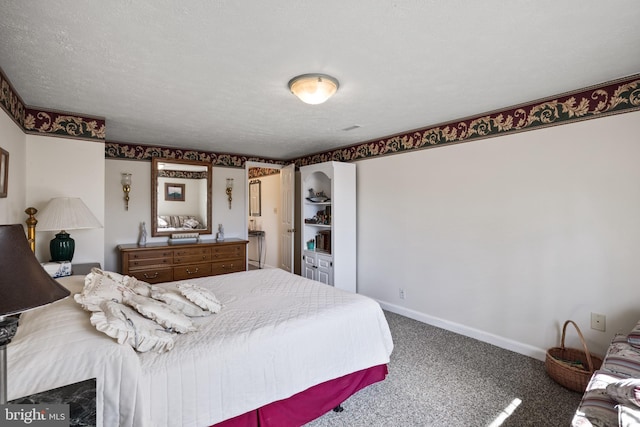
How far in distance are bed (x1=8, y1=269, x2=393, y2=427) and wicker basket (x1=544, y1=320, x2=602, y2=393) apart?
4.22ft

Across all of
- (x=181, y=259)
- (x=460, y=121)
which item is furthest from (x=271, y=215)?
(x=460, y=121)

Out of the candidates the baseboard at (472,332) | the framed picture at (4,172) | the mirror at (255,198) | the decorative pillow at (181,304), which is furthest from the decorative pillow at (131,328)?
the mirror at (255,198)

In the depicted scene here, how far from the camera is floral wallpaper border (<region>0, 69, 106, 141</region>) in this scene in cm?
256

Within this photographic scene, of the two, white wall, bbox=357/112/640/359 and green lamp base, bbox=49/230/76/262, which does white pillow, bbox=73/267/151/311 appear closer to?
green lamp base, bbox=49/230/76/262

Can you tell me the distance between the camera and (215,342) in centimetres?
157

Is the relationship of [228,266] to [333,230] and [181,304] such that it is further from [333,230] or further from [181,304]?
[181,304]

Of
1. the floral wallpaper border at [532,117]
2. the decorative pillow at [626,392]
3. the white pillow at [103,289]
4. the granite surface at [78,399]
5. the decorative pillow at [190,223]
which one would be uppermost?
the floral wallpaper border at [532,117]

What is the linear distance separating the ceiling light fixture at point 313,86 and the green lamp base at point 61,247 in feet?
8.15

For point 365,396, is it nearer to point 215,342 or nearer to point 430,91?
point 215,342

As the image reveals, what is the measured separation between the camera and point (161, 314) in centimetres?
165

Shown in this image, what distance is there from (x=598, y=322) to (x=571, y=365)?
43 centimetres

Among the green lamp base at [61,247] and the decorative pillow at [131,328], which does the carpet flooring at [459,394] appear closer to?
the decorative pillow at [131,328]

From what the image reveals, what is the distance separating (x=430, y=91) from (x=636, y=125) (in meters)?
1.50

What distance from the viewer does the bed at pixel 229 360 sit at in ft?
3.55
